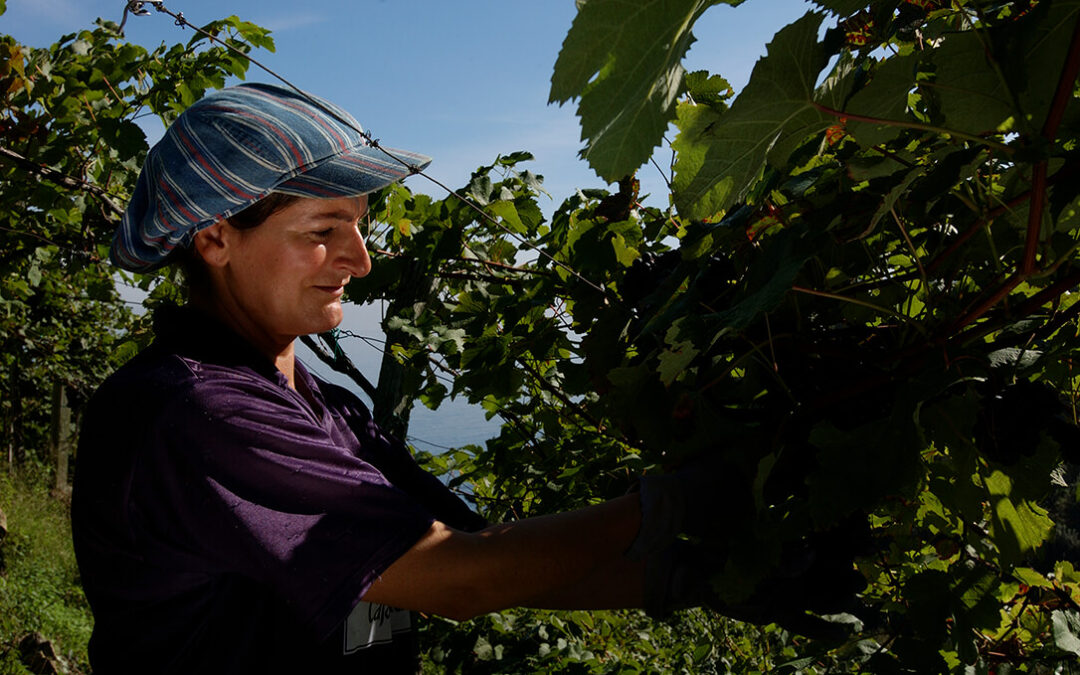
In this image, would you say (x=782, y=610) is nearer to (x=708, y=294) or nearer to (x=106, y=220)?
(x=708, y=294)

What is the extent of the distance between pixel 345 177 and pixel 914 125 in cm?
103

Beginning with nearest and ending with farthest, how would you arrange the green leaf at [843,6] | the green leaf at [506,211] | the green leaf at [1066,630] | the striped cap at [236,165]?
the green leaf at [843,6], the striped cap at [236,165], the green leaf at [1066,630], the green leaf at [506,211]

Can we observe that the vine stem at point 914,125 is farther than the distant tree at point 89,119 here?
No

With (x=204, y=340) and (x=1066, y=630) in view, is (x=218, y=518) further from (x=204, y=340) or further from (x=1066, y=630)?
(x=1066, y=630)

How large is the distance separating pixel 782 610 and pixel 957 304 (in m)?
0.58

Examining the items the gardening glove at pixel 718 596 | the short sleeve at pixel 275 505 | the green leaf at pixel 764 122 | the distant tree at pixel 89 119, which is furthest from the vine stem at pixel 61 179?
the green leaf at pixel 764 122

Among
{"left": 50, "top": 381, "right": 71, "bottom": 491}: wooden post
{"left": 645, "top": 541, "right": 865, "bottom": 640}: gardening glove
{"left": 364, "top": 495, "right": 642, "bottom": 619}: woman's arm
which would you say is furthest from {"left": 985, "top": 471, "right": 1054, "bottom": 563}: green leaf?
{"left": 50, "top": 381, "right": 71, "bottom": 491}: wooden post

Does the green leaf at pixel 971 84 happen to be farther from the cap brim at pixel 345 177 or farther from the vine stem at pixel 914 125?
the cap brim at pixel 345 177

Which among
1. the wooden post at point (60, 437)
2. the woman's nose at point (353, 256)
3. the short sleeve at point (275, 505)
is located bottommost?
the short sleeve at point (275, 505)

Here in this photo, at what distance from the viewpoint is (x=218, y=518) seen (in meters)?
1.29

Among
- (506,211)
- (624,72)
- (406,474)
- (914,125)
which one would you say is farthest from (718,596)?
(506,211)

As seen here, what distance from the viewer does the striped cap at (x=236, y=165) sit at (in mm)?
1478

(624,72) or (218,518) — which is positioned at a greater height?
(624,72)

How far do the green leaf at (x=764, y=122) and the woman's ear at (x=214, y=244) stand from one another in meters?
0.96
